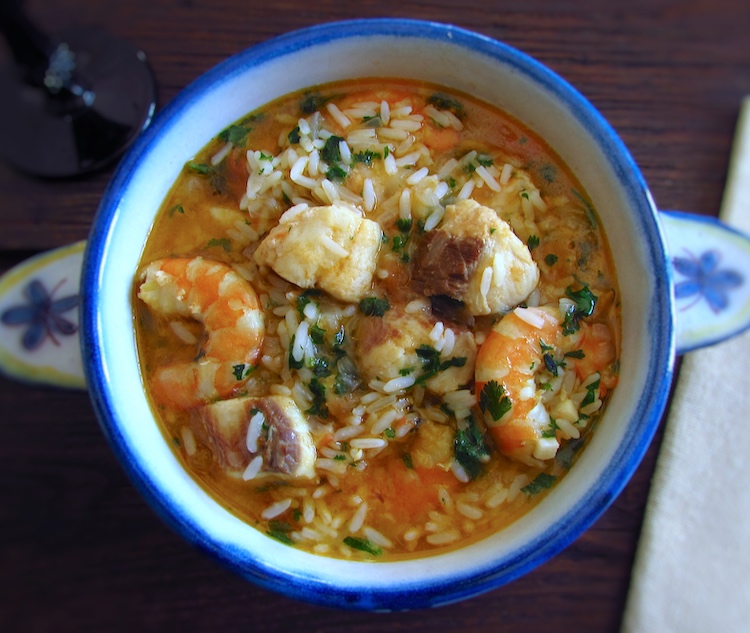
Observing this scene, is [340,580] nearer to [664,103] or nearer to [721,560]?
[721,560]

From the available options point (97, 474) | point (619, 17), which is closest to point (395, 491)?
point (97, 474)

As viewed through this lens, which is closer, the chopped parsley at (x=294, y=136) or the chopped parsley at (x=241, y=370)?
the chopped parsley at (x=241, y=370)

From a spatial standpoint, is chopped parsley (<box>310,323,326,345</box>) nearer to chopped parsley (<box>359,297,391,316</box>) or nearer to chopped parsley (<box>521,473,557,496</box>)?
chopped parsley (<box>359,297,391,316</box>)

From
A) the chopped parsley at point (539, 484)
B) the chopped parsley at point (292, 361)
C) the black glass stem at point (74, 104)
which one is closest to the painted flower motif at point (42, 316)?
the black glass stem at point (74, 104)

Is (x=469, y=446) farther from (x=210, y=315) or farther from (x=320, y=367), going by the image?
(x=210, y=315)

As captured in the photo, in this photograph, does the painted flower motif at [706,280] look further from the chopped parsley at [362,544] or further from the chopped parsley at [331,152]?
Result: the chopped parsley at [362,544]

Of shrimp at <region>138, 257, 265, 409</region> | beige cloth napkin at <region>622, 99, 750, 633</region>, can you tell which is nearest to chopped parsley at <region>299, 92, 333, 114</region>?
shrimp at <region>138, 257, 265, 409</region>
